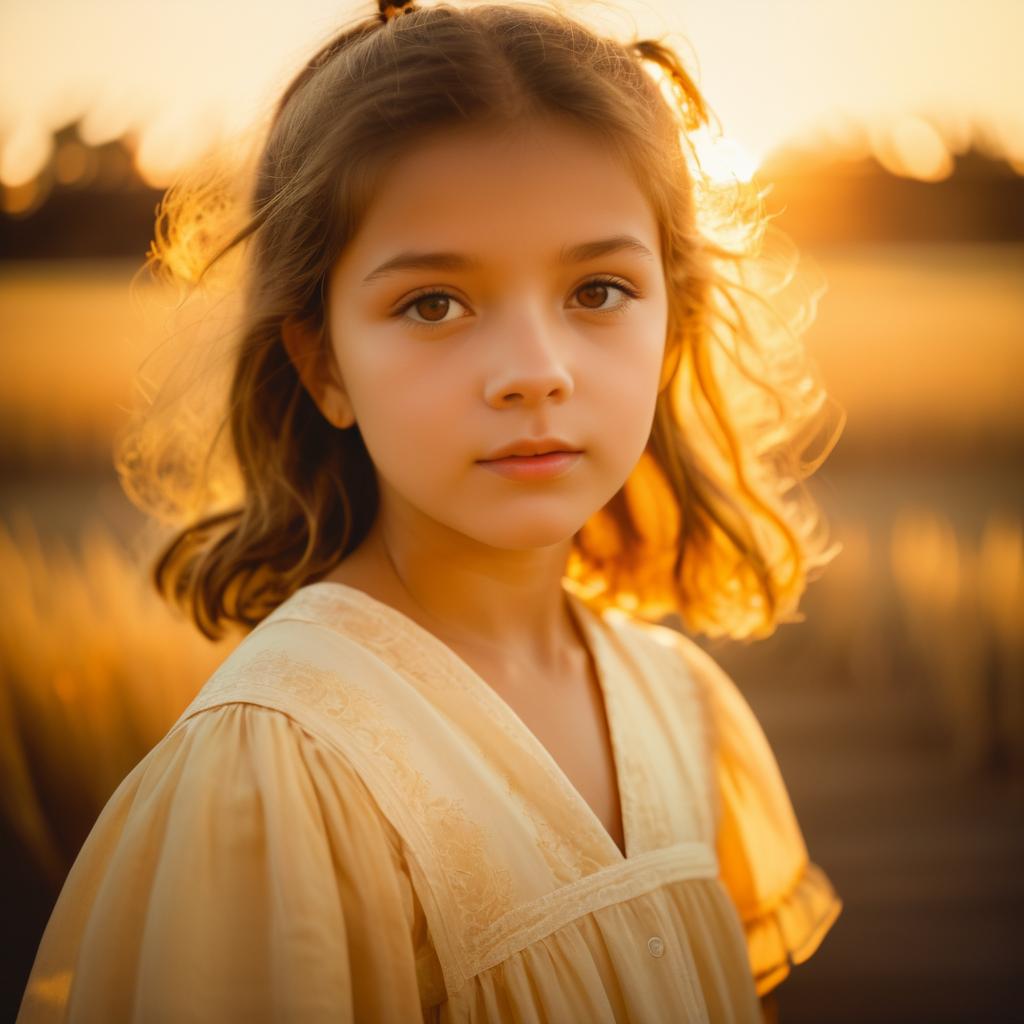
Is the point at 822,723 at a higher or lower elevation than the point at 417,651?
lower

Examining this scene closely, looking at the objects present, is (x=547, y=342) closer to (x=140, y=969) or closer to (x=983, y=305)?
(x=140, y=969)

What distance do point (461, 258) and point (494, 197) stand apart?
0.08 metres

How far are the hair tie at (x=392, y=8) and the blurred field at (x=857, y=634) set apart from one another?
668 millimetres

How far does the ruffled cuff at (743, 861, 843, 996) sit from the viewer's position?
1.56m

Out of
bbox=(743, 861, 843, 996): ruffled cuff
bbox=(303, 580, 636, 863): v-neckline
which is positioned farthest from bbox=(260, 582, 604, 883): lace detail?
bbox=(743, 861, 843, 996): ruffled cuff

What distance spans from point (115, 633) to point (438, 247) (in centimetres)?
175

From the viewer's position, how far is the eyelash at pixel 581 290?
3.82 feet

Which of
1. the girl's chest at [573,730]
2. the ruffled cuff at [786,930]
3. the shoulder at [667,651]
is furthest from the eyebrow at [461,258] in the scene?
the ruffled cuff at [786,930]

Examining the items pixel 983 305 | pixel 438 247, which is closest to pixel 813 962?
pixel 438 247

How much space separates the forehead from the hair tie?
300 millimetres

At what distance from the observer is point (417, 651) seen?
127 centimetres

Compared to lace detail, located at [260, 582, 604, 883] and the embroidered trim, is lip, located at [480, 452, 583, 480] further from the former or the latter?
the embroidered trim

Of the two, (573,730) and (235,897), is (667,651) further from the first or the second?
(235,897)

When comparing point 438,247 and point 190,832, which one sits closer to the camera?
point 190,832
